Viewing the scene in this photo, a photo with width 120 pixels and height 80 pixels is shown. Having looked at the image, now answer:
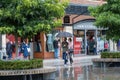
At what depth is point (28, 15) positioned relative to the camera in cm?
1709

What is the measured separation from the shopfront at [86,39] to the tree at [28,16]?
23.4 m

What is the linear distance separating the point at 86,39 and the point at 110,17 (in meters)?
18.5

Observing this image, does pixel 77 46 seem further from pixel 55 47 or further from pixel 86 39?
pixel 55 47

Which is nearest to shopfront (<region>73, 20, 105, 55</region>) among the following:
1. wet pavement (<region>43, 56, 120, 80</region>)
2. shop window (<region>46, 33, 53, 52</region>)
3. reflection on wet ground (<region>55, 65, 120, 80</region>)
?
shop window (<region>46, 33, 53, 52</region>)

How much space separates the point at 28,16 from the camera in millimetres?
17188

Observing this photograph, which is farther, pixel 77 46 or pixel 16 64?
pixel 77 46

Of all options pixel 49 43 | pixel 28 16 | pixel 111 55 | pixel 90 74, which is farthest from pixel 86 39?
pixel 28 16

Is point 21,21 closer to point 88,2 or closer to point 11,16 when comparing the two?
point 11,16

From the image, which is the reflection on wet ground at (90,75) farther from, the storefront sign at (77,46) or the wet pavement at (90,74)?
the storefront sign at (77,46)

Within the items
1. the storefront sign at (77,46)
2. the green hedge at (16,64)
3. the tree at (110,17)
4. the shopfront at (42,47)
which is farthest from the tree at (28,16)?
the storefront sign at (77,46)

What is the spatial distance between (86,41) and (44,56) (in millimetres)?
6966

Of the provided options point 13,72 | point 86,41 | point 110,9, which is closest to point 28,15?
point 13,72

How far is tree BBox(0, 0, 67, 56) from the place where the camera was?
16.6 m

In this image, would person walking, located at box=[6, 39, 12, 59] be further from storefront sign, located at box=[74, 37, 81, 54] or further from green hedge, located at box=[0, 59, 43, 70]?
green hedge, located at box=[0, 59, 43, 70]
